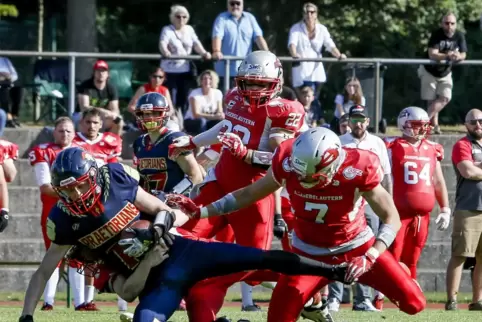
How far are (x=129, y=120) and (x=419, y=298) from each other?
8676 mm

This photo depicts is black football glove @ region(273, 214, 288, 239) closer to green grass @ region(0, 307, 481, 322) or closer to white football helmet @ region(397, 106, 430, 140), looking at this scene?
green grass @ region(0, 307, 481, 322)

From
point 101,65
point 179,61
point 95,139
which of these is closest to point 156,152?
point 95,139

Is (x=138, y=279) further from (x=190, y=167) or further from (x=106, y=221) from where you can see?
(x=190, y=167)

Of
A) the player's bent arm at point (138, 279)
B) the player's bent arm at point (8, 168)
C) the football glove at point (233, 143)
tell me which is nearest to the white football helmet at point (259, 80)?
the football glove at point (233, 143)

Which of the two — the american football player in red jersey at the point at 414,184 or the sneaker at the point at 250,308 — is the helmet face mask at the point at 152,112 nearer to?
the sneaker at the point at 250,308

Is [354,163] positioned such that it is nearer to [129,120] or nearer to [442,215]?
[442,215]

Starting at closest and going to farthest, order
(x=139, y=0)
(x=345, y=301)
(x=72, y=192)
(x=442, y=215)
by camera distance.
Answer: (x=72, y=192) < (x=442, y=215) < (x=345, y=301) < (x=139, y=0)

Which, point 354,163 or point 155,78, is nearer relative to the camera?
point 354,163

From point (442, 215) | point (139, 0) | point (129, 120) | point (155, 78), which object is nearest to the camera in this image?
point (442, 215)

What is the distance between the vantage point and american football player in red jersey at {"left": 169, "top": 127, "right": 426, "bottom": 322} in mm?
7594

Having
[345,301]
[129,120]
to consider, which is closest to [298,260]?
[345,301]

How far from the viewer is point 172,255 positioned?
774 centimetres

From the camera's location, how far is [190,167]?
9.88 metres

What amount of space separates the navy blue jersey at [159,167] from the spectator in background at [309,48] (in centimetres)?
470
